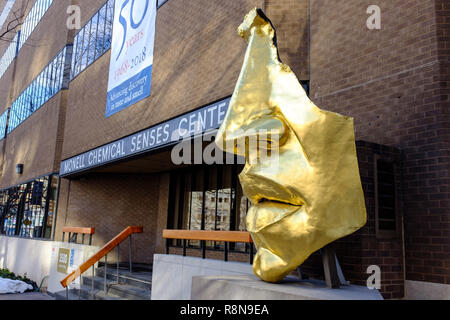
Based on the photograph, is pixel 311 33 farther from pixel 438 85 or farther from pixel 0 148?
pixel 0 148

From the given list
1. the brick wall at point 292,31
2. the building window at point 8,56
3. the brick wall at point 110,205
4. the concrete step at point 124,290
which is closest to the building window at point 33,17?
the building window at point 8,56

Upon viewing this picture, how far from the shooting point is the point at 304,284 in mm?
4117

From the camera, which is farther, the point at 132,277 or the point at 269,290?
the point at 132,277

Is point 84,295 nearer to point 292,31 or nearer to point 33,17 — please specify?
point 292,31

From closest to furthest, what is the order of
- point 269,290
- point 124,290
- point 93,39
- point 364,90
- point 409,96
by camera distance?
point 269,290 < point 409,96 < point 364,90 < point 124,290 < point 93,39

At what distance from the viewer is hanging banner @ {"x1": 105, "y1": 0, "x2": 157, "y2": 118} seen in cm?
1035

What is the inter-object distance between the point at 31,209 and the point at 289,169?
14897 mm

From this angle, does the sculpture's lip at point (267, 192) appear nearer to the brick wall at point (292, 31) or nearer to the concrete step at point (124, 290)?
the brick wall at point (292, 31)

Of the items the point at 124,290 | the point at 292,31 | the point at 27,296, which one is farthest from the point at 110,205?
the point at 292,31

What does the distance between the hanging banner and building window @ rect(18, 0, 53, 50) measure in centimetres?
862

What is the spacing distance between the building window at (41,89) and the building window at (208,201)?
258 inches

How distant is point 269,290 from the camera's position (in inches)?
142

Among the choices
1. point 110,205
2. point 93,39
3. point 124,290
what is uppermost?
point 93,39

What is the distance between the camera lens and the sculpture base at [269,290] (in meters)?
3.47
